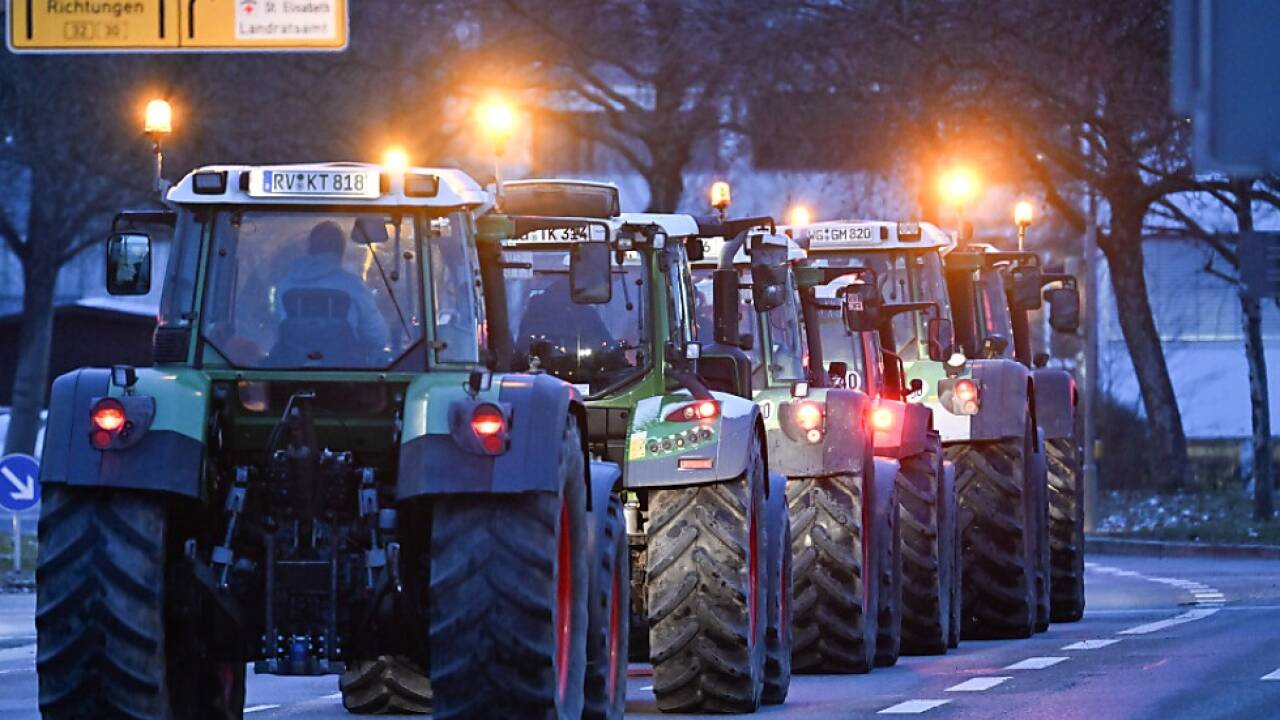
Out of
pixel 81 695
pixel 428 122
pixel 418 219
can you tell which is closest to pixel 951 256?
pixel 418 219

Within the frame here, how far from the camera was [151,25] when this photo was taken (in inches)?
1074

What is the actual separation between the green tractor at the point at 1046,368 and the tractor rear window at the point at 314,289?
11376mm

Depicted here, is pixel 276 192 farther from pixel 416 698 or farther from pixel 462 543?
pixel 416 698

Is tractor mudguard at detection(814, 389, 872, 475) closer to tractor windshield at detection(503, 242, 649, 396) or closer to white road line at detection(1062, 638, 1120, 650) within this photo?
tractor windshield at detection(503, 242, 649, 396)

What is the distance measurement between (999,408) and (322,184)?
10.5m

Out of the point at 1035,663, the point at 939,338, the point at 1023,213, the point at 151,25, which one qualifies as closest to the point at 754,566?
the point at 1035,663

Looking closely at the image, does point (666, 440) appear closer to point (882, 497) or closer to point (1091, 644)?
point (882, 497)

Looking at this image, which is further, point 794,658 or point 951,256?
point 951,256

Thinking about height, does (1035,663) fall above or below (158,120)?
below

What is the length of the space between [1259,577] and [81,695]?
70.2 ft

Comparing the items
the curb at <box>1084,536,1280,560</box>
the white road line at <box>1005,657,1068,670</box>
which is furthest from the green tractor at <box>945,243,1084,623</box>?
the curb at <box>1084,536,1280,560</box>

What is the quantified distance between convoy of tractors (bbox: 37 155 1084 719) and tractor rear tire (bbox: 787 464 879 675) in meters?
1.65

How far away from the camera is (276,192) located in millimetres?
13008

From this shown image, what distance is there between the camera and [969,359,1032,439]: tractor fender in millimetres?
22656
